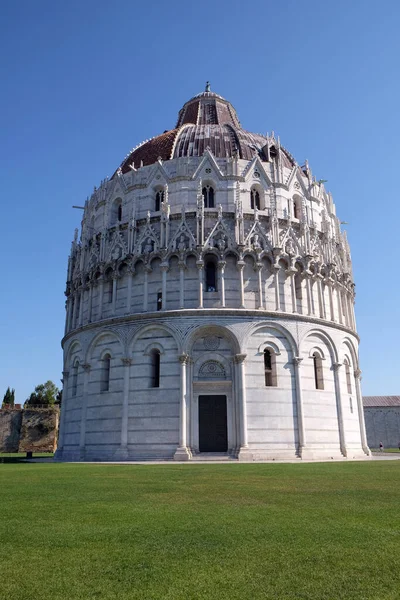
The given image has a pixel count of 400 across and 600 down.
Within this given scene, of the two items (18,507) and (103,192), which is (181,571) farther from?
(103,192)

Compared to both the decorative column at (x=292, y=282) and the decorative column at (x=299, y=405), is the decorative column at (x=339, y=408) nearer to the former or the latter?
the decorative column at (x=299, y=405)

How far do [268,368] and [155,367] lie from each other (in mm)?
6930

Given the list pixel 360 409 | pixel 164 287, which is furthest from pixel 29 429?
pixel 360 409

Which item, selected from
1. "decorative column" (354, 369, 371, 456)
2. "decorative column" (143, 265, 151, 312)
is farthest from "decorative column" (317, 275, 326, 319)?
"decorative column" (143, 265, 151, 312)

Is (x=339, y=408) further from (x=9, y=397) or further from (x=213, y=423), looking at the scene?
(x=9, y=397)

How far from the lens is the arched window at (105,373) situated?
1225 inches

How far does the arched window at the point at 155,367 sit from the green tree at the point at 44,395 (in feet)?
196

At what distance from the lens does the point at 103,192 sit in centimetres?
3669

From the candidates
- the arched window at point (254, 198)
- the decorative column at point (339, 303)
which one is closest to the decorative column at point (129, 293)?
the arched window at point (254, 198)

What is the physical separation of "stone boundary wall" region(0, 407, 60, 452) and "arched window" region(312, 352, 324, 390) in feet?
128

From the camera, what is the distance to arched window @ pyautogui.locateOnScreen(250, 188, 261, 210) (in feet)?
109

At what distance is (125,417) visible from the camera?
28.8 metres

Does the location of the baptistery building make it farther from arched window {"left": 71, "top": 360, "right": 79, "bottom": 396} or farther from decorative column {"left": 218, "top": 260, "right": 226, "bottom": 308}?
arched window {"left": 71, "top": 360, "right": 79, "bottom": 396}

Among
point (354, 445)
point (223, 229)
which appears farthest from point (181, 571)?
point (354, 445)
